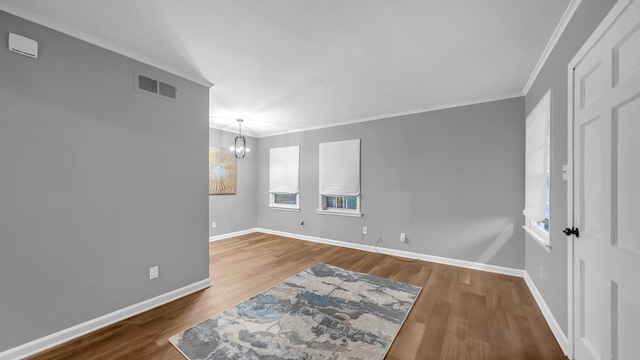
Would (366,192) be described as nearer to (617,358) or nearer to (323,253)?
(323,253)

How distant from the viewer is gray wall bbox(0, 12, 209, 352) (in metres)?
1.71

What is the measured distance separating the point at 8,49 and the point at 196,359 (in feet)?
8.77

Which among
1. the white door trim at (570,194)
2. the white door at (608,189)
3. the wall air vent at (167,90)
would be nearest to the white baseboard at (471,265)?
the white door trim at (570,194)

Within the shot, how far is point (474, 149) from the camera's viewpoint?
11.7ft

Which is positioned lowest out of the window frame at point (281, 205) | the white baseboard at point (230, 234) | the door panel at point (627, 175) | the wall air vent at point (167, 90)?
the white baseboard at point (230, 234)

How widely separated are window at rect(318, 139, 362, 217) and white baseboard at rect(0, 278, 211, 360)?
3006 millimetres

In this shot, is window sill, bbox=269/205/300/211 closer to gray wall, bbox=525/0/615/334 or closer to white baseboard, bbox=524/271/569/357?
white baseboard, bbox=524/271/569/357

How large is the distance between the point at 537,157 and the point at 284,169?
4555 mm

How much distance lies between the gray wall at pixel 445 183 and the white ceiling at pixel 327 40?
0.55 m

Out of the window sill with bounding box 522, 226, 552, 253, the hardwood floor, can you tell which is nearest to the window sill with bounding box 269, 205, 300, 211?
the hardwood floor

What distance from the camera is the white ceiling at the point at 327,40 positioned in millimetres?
1688

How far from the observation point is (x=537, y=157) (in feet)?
8.32

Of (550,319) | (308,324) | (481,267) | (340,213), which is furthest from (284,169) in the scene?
(550,319)

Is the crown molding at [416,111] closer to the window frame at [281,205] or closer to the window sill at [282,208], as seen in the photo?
the window frame at [281,205]
